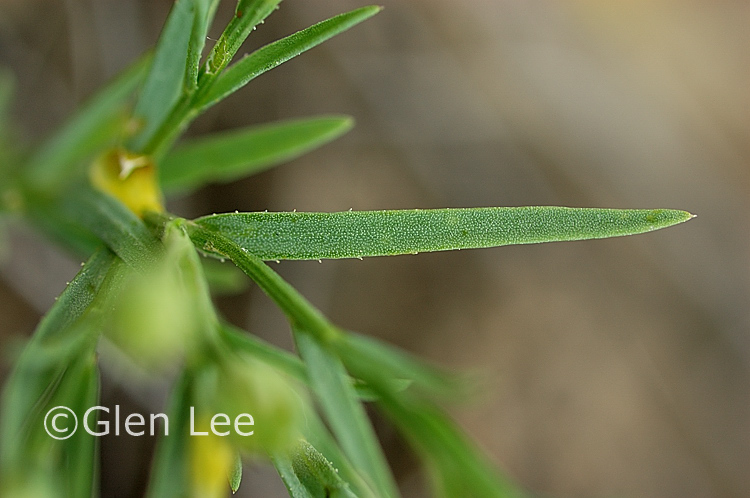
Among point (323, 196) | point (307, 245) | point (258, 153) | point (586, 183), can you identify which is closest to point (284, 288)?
point (307, 245)

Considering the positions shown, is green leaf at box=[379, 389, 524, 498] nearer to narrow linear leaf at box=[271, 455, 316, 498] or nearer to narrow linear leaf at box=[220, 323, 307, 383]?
narrow linear leaf at box=[271, 455, 316, 498]

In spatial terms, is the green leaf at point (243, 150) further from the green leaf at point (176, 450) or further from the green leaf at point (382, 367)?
the green leaf at point (176, 450)

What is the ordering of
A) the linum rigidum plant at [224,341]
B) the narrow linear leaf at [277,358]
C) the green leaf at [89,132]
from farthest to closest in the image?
the green leaf at [89,132]
the narrow linear leaf at [277,358]
the linum rigidum plant at [224,341]

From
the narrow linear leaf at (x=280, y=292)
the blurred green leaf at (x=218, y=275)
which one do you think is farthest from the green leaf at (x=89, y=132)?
the narrow linear leaf at (x=280, y=292)

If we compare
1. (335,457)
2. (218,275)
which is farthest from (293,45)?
(218,275)

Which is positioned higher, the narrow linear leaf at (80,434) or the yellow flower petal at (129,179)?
the yellow flower petal at (129,179)

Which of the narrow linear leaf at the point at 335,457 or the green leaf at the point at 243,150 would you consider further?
the green leaf at the point at 243,150

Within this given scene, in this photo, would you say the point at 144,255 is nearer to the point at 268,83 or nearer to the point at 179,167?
the point at 179,167
